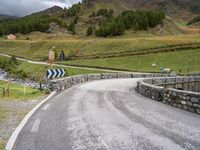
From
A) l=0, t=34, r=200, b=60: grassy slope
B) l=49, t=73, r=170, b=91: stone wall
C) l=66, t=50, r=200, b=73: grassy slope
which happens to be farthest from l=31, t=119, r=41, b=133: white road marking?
l=0, t=34, r=200, b=60: grassy slope

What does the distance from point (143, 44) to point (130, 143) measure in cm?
8774

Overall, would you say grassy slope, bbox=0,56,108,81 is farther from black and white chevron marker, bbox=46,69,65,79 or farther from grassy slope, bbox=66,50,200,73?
black and white chevron marker, bbox=46,69,65,79

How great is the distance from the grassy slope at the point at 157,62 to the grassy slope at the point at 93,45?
1337cm

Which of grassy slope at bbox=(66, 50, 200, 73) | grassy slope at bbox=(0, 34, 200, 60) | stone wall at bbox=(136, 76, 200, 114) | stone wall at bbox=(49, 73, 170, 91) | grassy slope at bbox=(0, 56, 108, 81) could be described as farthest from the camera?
grassy slope at bbox=(0, 34, 200, 60)

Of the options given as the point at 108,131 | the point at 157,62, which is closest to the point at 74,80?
the point at 108,131

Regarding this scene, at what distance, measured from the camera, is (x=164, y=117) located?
1295 centimetres

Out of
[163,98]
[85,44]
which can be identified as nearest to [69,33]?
[85,44]

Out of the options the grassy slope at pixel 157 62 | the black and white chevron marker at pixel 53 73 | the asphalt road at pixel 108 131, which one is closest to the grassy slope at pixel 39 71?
the grassy slope at pixel 157 62

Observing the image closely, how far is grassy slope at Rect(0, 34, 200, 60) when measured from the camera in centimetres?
9447

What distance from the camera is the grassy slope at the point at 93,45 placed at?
94.5 m

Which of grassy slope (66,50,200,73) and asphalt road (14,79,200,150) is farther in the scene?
grassy slope (66,50,200,73)

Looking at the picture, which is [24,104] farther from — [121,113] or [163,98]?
[163,98]

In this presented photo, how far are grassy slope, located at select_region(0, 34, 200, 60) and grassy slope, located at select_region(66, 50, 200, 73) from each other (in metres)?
13.4

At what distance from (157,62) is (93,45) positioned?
40.8 m
